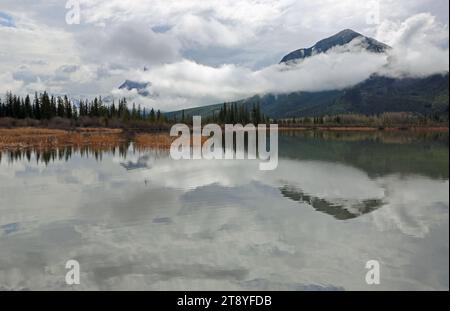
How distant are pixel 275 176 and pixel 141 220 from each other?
15598 millimetres

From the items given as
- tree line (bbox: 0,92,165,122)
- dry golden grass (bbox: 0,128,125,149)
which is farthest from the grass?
tree line (bbox: 0,92,165,122)

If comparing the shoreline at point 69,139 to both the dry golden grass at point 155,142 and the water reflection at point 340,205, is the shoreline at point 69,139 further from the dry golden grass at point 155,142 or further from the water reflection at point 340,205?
the water reflection at point 340,205

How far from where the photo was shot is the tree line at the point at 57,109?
129500 mm

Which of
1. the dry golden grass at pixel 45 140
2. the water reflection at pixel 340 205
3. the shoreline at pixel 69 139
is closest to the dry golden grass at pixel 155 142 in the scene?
the shoreline at pixel 69 139

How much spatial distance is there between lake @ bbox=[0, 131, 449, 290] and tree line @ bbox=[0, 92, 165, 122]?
108 meters

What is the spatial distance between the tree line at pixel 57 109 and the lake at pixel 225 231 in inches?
4243

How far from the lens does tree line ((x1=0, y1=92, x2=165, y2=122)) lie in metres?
130

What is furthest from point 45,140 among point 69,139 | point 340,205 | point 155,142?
point 340,205

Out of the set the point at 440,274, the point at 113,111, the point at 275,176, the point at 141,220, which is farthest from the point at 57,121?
the point at 440,274

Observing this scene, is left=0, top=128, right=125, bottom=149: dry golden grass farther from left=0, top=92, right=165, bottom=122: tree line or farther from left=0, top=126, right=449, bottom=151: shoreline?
left=0, top=92, right=165, bottom=122: tree line

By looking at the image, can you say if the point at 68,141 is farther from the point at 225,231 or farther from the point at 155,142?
the point at 225,231

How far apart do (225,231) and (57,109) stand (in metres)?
136

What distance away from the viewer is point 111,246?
15430mm

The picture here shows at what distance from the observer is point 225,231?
17219 millimetres
